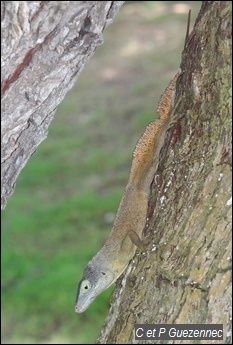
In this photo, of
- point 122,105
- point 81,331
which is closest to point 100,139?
point 122,105

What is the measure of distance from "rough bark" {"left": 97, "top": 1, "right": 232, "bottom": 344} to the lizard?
15.5 inches

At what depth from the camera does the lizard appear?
2529 millimetres

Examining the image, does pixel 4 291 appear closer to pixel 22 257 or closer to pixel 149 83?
pixel 22 257

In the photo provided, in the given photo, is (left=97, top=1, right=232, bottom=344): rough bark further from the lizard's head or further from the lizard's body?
the lizard's head

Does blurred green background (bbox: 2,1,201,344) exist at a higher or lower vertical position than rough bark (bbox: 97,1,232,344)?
higher

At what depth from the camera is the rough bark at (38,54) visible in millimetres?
1688

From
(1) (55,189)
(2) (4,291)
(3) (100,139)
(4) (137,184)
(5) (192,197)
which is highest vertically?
(3) (100,139)

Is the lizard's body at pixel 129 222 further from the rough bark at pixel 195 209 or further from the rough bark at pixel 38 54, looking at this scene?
the rough bark at pixel 38 54

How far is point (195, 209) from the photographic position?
1919 mm

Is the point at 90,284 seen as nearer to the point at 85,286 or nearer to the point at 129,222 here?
the point at 85,286

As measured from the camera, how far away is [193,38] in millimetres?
2051

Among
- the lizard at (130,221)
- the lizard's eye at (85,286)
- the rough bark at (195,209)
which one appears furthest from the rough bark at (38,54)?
the lizard's eye at (85,286)

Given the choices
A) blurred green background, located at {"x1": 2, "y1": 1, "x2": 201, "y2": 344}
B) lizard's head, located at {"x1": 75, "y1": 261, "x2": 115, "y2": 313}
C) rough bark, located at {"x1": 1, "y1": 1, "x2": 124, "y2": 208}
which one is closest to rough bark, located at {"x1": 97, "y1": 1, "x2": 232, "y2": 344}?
rough bark, located at {"x1": 1, "y1": 1, "x2": 124, "y2": 208}

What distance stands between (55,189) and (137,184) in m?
4.31
